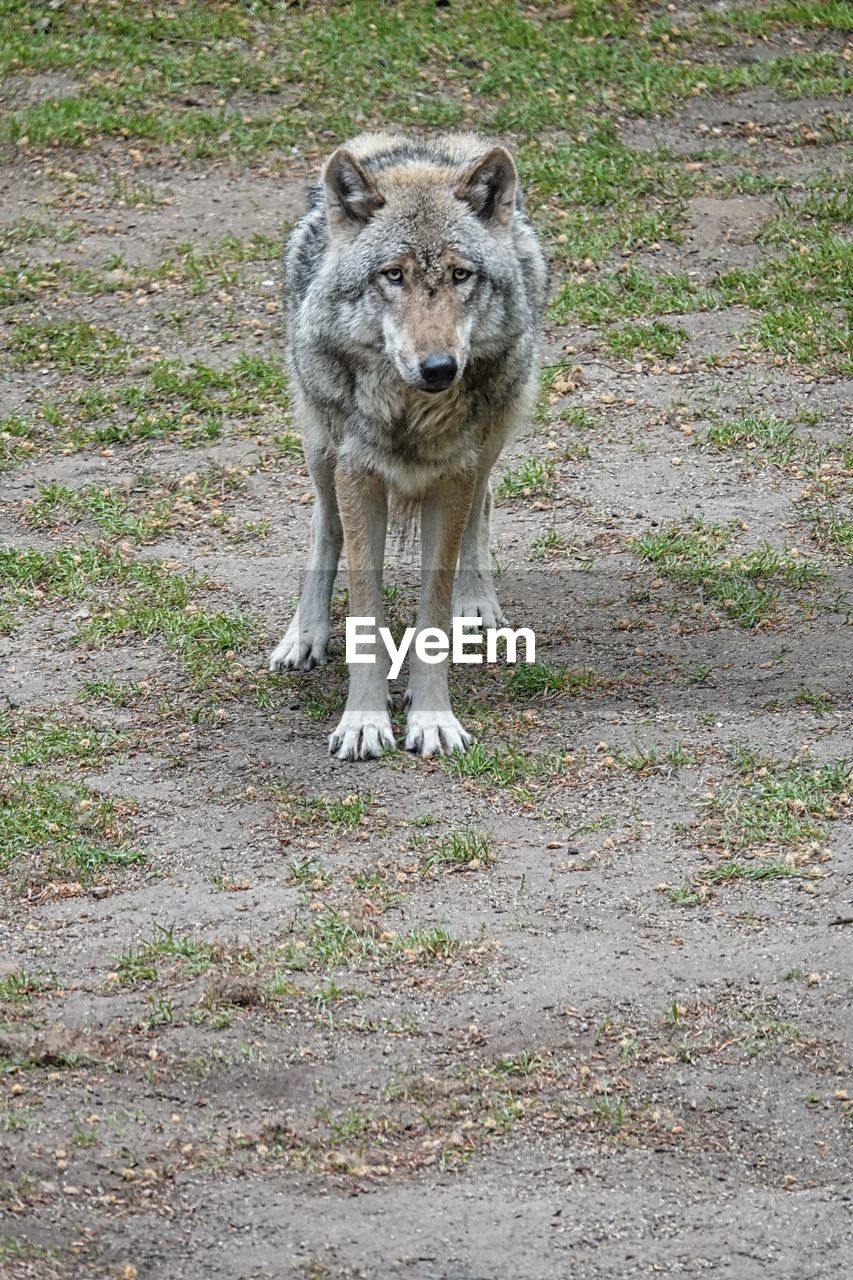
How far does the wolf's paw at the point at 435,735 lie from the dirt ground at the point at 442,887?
0.29 feet

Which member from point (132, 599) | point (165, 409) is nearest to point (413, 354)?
point (132, 599)

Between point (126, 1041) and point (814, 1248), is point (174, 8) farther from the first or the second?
point (814, 1248)

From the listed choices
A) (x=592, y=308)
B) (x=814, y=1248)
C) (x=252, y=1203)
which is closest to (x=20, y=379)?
(x=592, y=308)

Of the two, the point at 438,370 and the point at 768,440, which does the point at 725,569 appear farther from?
the point at 438,370

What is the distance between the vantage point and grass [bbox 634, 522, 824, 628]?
23.4ft

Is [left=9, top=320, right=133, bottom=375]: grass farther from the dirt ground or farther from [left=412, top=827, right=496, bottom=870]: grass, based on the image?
[left=412, top=827, right=496, bottom=870]: grass

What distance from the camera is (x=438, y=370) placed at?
5438mm

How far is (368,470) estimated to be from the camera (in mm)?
6023

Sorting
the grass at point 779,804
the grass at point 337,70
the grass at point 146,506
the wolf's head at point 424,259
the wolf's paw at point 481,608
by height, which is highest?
the grass at point 337,70

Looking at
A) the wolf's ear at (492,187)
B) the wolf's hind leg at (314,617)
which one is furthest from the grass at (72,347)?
the wolf's ear at (492,187)

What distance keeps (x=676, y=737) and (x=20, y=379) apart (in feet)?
16.7

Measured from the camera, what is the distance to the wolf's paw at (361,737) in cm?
605

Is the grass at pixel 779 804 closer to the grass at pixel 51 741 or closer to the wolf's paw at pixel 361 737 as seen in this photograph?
the wolf's paw at pixel 361 737

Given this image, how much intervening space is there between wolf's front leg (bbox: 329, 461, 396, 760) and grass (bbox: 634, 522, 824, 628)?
5.83 ft
